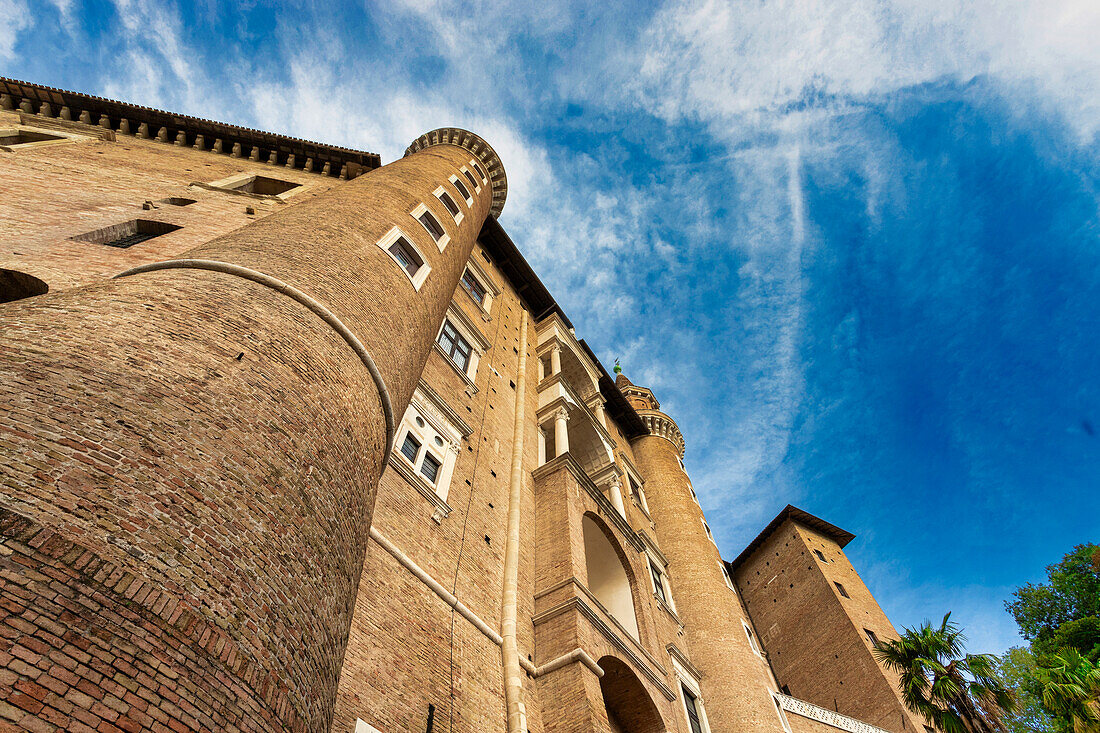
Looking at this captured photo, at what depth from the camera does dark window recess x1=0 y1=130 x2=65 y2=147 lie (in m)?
17.5

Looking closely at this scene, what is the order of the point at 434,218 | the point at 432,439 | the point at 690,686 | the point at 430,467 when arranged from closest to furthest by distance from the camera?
the point at 430,467 → the point at 432,439 → the point at 434,218 → the point at 690,686

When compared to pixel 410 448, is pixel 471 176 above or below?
above

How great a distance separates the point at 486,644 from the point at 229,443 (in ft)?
21.4

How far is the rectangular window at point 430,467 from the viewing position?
11742 millimetres

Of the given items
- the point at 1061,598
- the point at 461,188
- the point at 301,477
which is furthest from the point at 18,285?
the point at 1061,598

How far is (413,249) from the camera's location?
1158 cm

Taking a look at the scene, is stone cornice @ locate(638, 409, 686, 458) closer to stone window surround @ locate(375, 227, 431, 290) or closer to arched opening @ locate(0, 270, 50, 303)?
stone window surround @ locate(375, 227, 431, 290)

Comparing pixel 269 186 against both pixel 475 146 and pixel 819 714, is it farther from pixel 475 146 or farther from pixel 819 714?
pixel 819 714

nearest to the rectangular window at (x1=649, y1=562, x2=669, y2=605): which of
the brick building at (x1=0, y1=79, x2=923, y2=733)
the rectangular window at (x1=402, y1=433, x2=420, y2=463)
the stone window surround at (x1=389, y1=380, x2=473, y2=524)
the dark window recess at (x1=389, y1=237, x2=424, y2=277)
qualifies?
the brick building at (x1=0, y1=79, x2=923, y2=733)

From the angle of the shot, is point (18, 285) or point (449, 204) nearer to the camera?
point (18, 285)

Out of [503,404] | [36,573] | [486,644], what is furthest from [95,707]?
[503,404]

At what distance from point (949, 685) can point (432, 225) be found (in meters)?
15.4

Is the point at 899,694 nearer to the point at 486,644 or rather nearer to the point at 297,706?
the point at 486,644

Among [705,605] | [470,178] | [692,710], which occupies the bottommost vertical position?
[692,710]
